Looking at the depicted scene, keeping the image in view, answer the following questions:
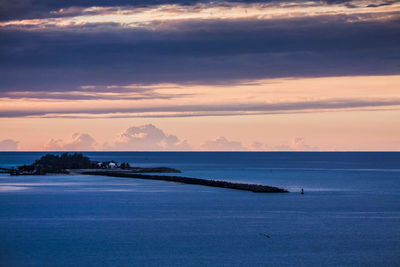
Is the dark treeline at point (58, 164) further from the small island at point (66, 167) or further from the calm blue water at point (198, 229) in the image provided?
the calm blue water at point (198, 229)

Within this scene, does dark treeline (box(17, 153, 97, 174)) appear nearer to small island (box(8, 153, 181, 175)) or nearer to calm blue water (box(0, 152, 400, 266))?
small island (box(8, 153, 181, 175))

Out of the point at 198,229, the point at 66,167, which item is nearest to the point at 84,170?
the point at 66,167

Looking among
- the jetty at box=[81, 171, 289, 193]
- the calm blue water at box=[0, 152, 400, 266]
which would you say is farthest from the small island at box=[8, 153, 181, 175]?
the calm blue water at box=[0, 152, 400, 266]

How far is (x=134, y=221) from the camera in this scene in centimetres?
5209

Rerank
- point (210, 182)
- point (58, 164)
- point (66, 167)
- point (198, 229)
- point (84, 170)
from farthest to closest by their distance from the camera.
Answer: point (58, 164) → point (66, 167) → point (84, 170) → point (210, 182) → point (198, 229)

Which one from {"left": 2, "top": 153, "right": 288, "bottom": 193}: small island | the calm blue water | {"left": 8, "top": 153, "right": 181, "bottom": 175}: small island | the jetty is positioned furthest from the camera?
{"left": 8, "top": 153, "right": 181, "bottom": 175}: small island

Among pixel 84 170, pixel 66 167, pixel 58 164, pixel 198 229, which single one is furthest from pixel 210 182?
pixel 58 164

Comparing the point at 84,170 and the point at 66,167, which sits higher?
the point at 66,167

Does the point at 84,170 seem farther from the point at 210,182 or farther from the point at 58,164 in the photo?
the point at 210,182

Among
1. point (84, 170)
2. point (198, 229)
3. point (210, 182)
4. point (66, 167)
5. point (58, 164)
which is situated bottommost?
point (198, 229)

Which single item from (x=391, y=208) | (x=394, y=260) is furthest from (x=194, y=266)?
(x=391, y=208)

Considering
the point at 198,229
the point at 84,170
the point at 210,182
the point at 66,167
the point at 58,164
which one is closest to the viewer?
the point at 198,229

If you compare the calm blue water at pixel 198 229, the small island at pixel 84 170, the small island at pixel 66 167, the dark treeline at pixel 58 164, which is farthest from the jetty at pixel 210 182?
the dark treeline at pixel 58 164

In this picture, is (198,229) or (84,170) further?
(84,170)
